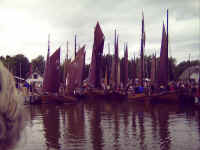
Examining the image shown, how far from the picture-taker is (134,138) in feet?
26.7

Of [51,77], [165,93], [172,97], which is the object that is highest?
[51,77]

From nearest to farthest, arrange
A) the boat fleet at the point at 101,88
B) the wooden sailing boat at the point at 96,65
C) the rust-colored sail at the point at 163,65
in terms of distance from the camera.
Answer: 1. the boat fleet at the point at 101,88
2. the rust-colored sail at the point at 163,65
3. the wooden sailing boat at the point at 96,65

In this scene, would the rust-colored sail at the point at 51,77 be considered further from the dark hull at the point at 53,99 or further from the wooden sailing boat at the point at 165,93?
the wooden sailing boat at the point at 165,93

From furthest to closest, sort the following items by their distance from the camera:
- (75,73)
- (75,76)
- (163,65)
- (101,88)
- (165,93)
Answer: (101,88), (75,76), (75,73), (163,65), (165,93)

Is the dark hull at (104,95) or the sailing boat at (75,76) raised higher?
the sailing boat at (75,76)

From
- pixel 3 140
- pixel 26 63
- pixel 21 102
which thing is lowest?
pixel 3 140

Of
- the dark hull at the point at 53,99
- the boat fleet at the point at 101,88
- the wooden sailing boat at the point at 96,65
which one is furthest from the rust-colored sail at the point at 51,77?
the wooden sailing boat at the point at 96,65

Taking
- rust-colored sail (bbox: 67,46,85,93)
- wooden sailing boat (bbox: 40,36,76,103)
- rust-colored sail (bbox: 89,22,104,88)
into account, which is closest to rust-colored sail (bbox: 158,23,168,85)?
rust-colored sail (bbox: 67,46,85,93)

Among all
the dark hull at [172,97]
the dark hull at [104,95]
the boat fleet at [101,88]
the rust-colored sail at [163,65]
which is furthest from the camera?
the dark hull at [104,95]

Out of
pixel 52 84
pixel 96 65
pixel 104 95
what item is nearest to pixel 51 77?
pixel 52 84

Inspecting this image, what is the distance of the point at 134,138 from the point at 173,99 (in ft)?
47.4

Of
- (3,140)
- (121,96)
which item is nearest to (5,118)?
(3,140)

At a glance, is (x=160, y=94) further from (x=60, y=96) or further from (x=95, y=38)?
(x=95, y=38)

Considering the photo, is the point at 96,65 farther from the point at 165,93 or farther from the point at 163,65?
the point at 165,93
